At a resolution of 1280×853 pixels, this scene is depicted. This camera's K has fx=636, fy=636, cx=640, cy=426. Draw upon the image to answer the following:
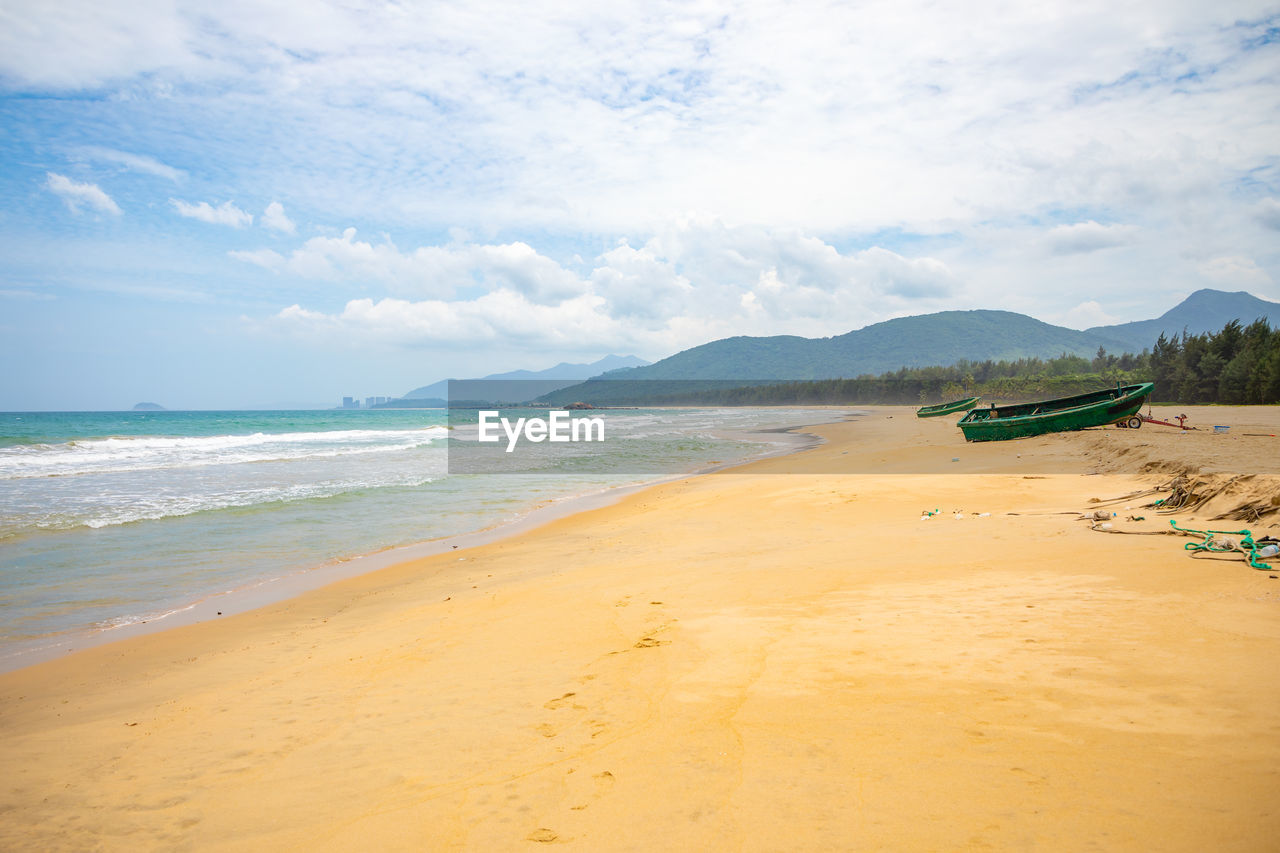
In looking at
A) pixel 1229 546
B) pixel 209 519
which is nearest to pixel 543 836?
pixel 1229 546

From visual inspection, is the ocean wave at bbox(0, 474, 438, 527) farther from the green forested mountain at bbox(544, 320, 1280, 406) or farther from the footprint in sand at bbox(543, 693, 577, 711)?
the green forested mountain at bbox(544, 320, 1280, 406)

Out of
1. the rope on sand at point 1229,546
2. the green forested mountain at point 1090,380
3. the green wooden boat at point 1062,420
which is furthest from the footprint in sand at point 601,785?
the green forested mountain at point 1090,380

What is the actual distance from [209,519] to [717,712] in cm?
1284

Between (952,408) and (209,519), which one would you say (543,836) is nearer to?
(209,519)

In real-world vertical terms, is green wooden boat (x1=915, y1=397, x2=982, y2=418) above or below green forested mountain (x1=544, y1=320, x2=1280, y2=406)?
below

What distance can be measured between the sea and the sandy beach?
171 cm

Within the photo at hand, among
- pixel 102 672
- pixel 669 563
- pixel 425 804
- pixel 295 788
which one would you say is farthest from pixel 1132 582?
pixel 102 672

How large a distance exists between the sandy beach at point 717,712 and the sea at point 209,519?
1714mm

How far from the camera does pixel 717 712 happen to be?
11.6ft

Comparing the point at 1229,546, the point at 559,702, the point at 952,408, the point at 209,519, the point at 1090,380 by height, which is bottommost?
the point at 209,519

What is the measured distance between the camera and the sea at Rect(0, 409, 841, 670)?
24.6ft

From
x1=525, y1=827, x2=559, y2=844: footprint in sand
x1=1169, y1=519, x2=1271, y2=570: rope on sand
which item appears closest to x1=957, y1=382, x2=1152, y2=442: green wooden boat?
x1=1169, y1=519, x2=1271, y2=570: rope on sand

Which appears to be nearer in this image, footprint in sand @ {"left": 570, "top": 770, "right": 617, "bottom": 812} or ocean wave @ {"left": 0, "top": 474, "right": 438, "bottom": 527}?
footprint in sand @ {"left": 570, "top": 770, "right": 617, "bottom": 812}

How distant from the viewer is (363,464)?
24.8 metres
